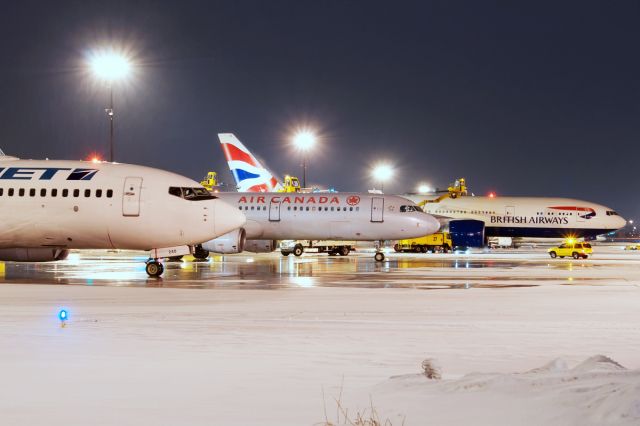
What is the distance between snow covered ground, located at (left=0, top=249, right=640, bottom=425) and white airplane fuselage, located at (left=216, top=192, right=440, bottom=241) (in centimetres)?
1798

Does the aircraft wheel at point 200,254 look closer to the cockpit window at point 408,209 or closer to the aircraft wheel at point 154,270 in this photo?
the cockpit window at point 408,209

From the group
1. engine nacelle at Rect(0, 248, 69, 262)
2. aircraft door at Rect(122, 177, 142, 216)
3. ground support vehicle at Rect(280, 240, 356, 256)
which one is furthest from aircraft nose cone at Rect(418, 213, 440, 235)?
engine nacelle at Rect(0, 248, 69, 262)

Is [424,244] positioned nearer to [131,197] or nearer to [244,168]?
[244,168]

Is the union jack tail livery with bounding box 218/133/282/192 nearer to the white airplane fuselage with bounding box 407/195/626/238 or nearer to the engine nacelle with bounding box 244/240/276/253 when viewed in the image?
the engine nacelle with bounding box 244/240/276/253

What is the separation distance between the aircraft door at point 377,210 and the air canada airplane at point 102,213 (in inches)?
545

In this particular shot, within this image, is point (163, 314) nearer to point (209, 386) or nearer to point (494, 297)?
point (209, 386)

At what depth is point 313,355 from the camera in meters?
10.2

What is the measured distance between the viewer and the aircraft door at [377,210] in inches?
1506

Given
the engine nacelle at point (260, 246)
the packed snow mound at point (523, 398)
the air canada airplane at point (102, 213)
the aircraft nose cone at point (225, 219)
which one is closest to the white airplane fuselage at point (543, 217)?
the engine nacelle at point (260, 246)

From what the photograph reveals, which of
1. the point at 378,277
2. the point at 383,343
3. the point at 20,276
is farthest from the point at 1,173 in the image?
the point at 383,343

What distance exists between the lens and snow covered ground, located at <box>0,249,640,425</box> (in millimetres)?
6977

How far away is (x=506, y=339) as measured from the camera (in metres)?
11.7

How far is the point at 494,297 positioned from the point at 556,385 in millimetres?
11301

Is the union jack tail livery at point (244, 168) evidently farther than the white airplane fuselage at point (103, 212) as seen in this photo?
Yes
